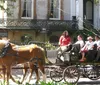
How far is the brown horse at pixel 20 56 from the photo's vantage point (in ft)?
44.2

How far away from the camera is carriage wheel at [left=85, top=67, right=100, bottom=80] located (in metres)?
16.1

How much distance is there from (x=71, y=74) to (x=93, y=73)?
1.36 meters

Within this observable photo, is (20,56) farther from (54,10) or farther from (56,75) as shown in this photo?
(54,10)

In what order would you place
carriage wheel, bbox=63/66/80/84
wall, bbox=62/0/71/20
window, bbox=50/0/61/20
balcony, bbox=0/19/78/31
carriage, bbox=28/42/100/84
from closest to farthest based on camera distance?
carriage wheel, bbox=63/66/80/84, carriage, bbox=28/42/100/84, balcony, bbox=0/19/78/31, window, bbox=50/0/61/20, wall, bbox=62/0/71/20

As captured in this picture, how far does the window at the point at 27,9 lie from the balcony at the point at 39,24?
0.94m

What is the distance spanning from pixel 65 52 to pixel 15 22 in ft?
56.8

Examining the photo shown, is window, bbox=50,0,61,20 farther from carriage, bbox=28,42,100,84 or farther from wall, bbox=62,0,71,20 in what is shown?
carriage, bbox=28,42,100,84

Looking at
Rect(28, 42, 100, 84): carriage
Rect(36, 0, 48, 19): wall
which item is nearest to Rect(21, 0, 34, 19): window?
Rect(36, 0, 48, 19): wall

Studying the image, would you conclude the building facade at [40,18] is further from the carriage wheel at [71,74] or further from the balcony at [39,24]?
the carriage wheel at [71,74]

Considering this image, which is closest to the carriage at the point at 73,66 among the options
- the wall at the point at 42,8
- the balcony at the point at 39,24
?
the balcony at the point at 39,24

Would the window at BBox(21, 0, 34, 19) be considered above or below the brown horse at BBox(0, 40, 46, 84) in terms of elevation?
above

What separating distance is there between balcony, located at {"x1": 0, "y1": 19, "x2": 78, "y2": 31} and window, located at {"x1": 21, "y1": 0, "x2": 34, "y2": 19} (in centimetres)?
94

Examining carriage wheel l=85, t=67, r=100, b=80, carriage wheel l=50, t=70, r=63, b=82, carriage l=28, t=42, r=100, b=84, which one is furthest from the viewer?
carriage wheel l=85, t=67, r=100, b=80

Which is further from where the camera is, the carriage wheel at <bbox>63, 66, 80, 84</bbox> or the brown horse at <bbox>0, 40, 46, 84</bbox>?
the carriage wheel at <bbox>63, 66, 80, 84</bbox>
